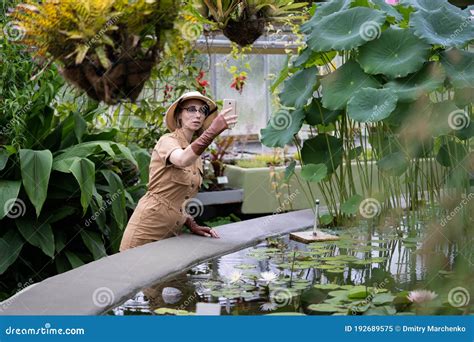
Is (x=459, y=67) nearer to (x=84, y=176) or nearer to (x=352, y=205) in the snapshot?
(x=352, y=205)

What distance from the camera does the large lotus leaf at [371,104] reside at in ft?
9.40

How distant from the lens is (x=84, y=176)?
384cm

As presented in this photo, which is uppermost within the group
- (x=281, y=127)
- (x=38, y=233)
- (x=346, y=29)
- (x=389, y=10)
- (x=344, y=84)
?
(x=389, y=10)

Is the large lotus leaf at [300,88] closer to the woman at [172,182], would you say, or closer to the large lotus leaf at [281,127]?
the large lotus leaf at [281,127]

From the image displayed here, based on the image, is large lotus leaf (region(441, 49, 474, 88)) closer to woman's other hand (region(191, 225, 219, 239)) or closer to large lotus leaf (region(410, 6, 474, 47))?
large lotus leaf (region(410, 6, 474, 47))

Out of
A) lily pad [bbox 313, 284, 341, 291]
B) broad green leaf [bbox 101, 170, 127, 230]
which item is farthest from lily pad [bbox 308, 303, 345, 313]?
broad green leaf [bbox 101, 170, 127, 230]

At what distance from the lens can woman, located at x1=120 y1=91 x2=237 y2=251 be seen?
312 centimetres

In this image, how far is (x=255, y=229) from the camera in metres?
3.42

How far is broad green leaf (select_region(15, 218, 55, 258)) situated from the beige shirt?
778 mm

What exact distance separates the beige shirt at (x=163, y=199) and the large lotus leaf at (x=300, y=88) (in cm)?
60

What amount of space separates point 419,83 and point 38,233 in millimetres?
2241

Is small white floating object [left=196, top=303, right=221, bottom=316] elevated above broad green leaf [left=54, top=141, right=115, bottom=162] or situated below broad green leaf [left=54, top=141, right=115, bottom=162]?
below

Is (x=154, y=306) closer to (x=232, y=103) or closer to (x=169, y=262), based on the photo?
→ (x=169, y=262)

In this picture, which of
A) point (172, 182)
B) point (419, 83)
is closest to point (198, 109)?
point (172, 182)
